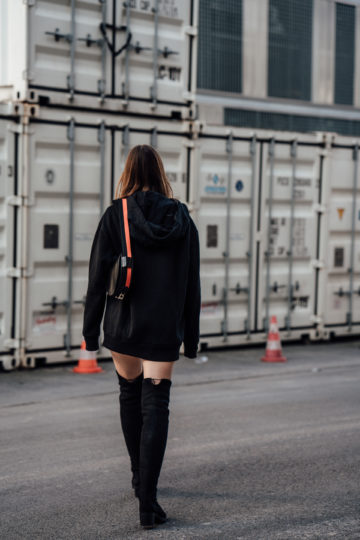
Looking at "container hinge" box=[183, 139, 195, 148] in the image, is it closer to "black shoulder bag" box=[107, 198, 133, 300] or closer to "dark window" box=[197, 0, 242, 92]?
"black shoulder bag" box=[107, 198, 133, 300]

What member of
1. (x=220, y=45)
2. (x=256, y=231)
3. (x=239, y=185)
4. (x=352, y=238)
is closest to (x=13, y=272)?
(x=239, y=185)

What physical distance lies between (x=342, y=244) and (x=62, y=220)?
4.27 meters

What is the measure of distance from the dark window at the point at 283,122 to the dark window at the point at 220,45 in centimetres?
83

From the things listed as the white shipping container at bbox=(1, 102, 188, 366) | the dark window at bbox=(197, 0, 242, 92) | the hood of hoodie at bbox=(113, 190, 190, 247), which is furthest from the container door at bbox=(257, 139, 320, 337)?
the dark window at bbox=(197, 0, 242, 92)

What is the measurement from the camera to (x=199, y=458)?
6.25 m

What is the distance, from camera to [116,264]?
4.73 metres

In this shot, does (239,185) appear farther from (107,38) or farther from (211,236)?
(107,38)

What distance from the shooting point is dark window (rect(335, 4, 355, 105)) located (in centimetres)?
2428

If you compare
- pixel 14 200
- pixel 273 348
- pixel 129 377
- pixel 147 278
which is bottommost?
pixel 273 348

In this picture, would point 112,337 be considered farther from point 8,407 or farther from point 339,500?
point 8,407

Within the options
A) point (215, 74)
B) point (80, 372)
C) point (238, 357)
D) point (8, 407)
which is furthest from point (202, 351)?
point (215, 74)

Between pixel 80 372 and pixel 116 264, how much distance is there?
5.38 metres

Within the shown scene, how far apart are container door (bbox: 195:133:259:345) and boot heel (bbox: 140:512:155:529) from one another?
6585 mm

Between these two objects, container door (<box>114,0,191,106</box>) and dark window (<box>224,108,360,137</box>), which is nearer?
container door (<box>114,0,191,106</box>)
